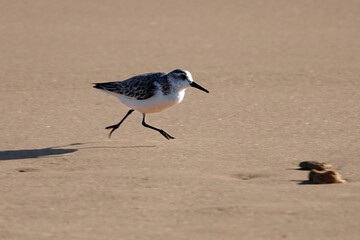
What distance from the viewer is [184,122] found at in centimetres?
933

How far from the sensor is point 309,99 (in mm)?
10211

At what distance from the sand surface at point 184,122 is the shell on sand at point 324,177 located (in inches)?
2.9

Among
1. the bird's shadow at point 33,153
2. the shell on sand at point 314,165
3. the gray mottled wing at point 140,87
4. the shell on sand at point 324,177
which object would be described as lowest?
the shell on sand at point 324,177

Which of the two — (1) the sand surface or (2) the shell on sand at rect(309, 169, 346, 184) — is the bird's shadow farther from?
(2) the shell on sand at rect(309, 169, 346, 184)

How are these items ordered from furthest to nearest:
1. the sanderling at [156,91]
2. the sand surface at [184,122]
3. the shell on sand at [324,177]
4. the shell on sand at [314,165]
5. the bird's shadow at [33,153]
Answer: the sanderling at [156,91] → the bird's shadow at [33,153] → the shell on sand at [314,165] → the shell on sand at [324,177] → the sand surface at [184,122]

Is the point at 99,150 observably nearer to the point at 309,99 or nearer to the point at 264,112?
the point at 264,112

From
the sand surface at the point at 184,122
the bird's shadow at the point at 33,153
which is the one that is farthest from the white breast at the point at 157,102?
the bird's shadow at the point at 33,153

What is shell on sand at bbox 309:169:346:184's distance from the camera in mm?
6980

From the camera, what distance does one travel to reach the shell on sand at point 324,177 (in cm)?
698

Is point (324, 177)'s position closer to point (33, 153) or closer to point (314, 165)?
point (314, 165)

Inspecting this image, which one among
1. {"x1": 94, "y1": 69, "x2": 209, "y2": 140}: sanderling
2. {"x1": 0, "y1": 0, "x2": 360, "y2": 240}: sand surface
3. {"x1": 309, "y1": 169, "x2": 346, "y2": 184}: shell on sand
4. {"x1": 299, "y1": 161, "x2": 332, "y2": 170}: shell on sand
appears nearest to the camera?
{"x1": 0, "y1": 0, "x2": 360, "y2": 240}: sand surface

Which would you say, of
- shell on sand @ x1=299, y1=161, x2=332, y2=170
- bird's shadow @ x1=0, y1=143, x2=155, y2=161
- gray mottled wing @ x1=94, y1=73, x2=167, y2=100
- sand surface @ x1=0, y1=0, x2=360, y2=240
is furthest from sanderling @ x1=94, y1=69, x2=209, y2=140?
shell on sand @ x1=299, y1=161, x2=332, y2=170

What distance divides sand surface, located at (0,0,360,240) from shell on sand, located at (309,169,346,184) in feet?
0.24

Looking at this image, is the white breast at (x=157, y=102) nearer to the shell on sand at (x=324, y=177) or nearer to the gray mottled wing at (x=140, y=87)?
the gray mottled wing at (x=140, y=87)
